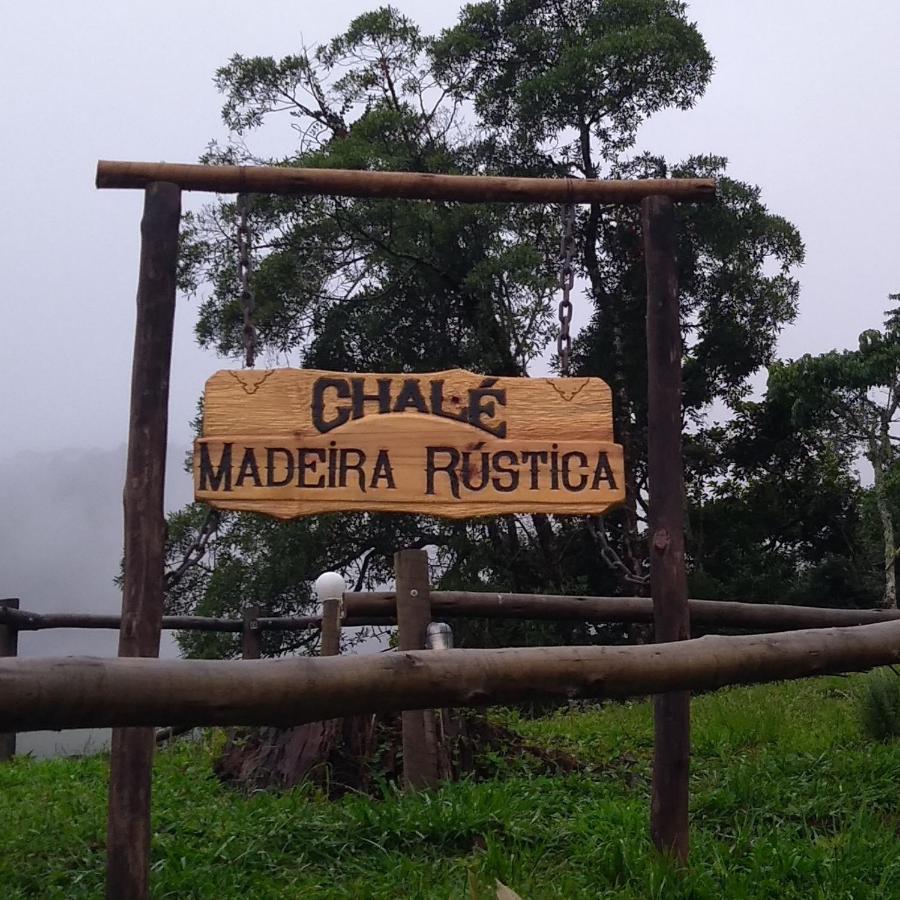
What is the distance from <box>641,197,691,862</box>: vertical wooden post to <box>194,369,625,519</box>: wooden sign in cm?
17

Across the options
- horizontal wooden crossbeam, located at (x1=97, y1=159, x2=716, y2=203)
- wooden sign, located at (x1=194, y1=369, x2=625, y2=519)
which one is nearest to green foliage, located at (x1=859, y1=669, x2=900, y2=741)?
wooden sign, located at (x1=194, y1=369, x2=625, y2=519)

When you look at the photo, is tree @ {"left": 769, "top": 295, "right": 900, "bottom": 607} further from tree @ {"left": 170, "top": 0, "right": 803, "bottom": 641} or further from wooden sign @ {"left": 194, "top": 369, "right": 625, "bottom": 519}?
wooden sign @ {"left": 194, "top": 369, "right": 625, "bottom": 519}

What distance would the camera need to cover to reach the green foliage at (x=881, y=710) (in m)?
5.25

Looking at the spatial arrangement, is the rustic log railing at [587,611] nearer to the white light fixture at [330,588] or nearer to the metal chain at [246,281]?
the white light fixture at [330,588]

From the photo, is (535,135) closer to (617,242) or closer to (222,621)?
(617,242)

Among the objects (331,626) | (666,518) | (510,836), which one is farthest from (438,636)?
(666,518)

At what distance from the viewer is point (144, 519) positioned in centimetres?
336

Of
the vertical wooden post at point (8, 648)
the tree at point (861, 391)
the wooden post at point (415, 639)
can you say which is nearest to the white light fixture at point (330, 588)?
the wooden post at point (415, 639)

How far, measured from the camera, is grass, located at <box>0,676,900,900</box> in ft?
10.6

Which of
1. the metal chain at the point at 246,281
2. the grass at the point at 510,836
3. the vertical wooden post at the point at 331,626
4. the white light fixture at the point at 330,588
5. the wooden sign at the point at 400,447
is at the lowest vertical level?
the grass at the point at 510,836

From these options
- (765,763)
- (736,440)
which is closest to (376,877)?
(765,763)

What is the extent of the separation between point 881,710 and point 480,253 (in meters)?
8.13

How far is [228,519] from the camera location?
12.6 metres

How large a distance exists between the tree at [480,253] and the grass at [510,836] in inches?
270
